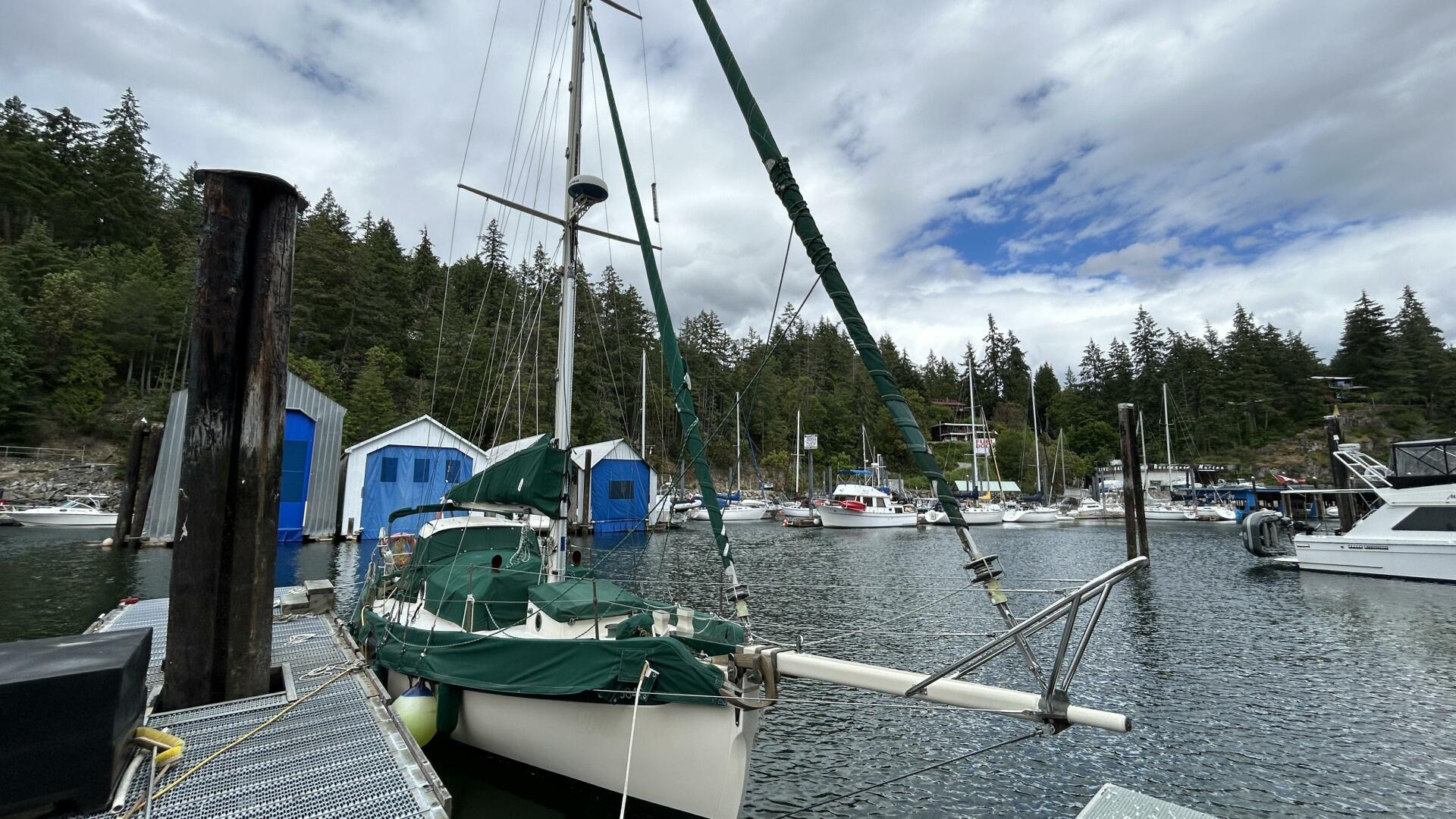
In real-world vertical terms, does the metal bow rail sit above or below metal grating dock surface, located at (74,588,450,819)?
above

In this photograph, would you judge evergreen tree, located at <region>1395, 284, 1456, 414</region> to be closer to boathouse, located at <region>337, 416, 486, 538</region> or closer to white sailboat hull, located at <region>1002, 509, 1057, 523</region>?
white sailboat hull, located at <region>1002, 509, 1057, 523</region>

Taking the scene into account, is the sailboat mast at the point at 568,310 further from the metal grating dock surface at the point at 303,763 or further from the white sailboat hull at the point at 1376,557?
the white sailboat hull at the point at 1376,557

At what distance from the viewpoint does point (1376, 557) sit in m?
21.4

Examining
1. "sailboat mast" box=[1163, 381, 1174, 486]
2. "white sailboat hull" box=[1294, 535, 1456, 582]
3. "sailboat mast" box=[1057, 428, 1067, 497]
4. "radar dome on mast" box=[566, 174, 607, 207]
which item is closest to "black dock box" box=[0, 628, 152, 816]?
"radar dome on mast" box=[566, 174, 607, 207]

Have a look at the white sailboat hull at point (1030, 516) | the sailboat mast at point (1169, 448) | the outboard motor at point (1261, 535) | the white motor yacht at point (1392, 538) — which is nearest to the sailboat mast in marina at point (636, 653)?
the white motor yacht at point (1392, 538)

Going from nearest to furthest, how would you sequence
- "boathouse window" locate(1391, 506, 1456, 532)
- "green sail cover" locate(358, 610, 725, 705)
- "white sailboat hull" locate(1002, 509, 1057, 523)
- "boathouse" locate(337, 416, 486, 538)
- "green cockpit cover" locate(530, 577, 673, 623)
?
"green sail cover" locate(358, 610, 725, 705)
"green cockpit cover" locate(530, 577, 673, 623)
"boathouse window" locate(1391, 506, 1456, 532)
"boathouse" locate(337, 416, 486, 538)
"white sailboat hull" locate(1002, 509, 1057, 523)

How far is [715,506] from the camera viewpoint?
6.87 m

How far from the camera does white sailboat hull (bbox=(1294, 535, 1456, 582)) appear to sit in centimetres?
1995

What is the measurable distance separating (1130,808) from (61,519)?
46.0m

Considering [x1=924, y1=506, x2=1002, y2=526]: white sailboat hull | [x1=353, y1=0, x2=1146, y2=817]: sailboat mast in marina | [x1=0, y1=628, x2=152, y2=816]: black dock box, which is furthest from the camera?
[x1=924, y1=506, x2=1002, y2=526]: white sailboat hull

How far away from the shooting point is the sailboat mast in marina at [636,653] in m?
4.54

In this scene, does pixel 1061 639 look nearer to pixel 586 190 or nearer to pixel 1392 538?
pixel 586 190

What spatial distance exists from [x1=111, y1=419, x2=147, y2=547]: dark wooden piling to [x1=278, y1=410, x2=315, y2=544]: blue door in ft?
17.1

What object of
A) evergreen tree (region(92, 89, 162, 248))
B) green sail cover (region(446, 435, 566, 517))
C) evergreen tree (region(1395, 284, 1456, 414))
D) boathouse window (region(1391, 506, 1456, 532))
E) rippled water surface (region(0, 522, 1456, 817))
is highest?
evergreen tree (region(92, 89, 162, 248))
